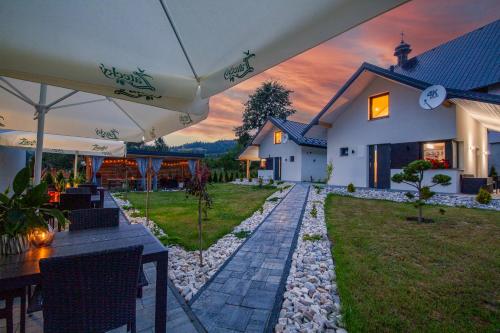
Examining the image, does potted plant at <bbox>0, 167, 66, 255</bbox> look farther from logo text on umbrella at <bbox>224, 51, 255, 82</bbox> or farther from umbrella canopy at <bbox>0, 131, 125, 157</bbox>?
umbrella canopy at <bbox>0, 131, 125, 157</bbox>

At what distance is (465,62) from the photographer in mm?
13844

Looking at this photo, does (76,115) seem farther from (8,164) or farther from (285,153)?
(285,153)

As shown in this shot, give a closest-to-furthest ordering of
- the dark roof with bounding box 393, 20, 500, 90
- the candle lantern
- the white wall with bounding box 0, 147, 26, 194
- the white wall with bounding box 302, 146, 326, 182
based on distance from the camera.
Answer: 1. the candle lantern
2. the white wall with bounding box 0, 147, 26, 194
3. the dark roof with bounding box 393, 20, 500, 90
4. the white wall with bounding box 302, 146, 326, 182

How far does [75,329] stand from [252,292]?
1.79 metres

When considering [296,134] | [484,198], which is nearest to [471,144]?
[484,198]

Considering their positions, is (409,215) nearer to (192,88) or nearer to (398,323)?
(398,323)

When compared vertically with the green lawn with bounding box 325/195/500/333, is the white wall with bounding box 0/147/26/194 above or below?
above

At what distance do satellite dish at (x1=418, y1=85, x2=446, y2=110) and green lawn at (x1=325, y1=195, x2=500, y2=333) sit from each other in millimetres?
5036

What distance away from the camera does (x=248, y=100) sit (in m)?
38.1

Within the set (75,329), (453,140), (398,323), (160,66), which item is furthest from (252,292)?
(453,140)

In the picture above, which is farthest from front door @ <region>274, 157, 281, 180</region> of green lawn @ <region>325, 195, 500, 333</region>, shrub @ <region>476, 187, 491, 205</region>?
green lawn @ <region>325, 195, 500, 333</region>

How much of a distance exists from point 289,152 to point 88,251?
18270 mm

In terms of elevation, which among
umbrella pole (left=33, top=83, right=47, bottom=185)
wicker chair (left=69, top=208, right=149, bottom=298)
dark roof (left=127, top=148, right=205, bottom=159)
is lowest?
wicker chair (left=69, top=208, right=149, bottom=298)

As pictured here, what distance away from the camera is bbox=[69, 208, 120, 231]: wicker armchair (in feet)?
8.68
